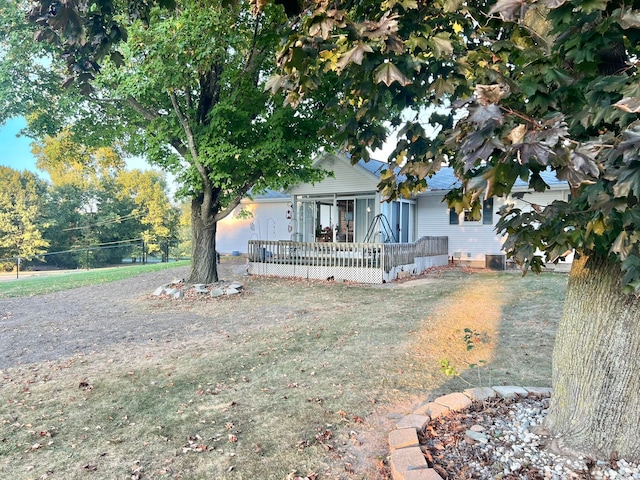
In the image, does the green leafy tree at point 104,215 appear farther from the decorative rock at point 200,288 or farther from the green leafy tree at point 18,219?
the decorative rock at point 200,288

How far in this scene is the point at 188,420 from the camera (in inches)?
135

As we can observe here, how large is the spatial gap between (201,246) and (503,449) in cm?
964

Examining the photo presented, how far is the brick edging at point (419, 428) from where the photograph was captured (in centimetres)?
237

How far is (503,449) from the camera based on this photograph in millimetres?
2584

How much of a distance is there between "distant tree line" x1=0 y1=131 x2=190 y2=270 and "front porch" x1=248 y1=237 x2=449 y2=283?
2112 cm

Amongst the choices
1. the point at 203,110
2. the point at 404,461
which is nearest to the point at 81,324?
the point at 203,110

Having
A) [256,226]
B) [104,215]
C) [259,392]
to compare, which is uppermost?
[104,215]

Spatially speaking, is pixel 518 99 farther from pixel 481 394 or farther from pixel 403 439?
pixel 481 394

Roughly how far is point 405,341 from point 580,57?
4540 mm

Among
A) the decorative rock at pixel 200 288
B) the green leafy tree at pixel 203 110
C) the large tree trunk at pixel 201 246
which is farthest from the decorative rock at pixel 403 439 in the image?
the large tree trunk at pixel 201 246

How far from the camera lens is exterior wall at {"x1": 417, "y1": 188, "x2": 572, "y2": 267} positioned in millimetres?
16078

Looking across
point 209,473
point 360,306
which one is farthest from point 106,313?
point 209,473

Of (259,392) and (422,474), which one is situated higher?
(422,474)

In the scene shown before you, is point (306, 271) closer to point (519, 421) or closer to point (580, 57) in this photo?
point (519, 421)
